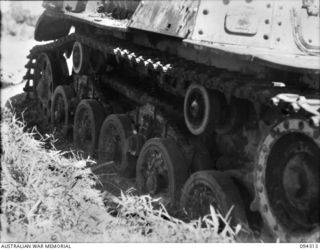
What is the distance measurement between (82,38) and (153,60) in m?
2.54

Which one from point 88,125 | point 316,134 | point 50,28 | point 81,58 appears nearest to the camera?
point 316,134

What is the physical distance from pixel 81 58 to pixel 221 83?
415 cm

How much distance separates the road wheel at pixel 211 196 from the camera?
4.84 meters

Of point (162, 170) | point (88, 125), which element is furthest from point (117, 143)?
point (162, 170)

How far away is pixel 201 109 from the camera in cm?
526

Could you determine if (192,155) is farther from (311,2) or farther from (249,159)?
(311,2)

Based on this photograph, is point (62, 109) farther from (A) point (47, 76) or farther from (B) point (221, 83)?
(B) point (221, 83)

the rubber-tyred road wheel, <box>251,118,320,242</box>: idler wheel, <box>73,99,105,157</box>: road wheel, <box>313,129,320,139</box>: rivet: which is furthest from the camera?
the rubber-tyred road wheel

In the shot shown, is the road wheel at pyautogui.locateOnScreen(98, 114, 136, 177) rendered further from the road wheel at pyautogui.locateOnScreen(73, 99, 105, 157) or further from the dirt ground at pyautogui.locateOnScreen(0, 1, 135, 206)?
the road wheel at pyautogui.locateOnScreen(73, 99, 105, 157)

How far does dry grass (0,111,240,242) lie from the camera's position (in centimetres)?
443

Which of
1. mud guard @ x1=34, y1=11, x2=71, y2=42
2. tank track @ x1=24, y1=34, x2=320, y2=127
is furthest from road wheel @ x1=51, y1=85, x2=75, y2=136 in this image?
tank track @ x1=24, y1=34, x2=320, y2=127

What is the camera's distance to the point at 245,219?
481 cm

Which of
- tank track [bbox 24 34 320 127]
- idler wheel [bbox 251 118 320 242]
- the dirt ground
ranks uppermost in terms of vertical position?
tank track [bbox 24 34 320 127]

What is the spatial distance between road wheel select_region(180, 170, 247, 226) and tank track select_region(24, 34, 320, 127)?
768mm
